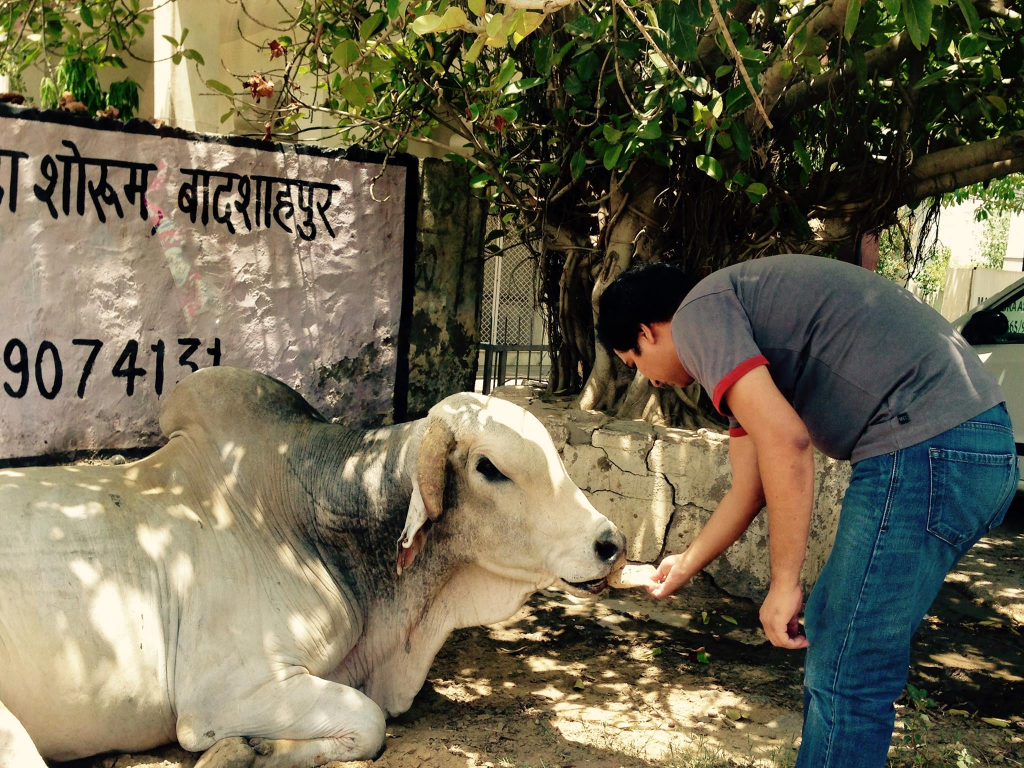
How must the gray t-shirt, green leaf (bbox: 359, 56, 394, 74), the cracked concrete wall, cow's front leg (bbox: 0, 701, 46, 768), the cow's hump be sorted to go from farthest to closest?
1. the cracked concrete wall
2. green leaf (bbox: 359, 56, 394, 74)
3. the cow's hump
4. cow's front leg (bbox: 0, 701, 46, 768)
5. the gray t-shirt

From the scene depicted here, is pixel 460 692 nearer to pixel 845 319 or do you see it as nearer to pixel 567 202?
pixel 845 319

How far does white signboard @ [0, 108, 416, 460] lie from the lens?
13.2 feet

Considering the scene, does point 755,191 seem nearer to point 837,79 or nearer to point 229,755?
point 837,79

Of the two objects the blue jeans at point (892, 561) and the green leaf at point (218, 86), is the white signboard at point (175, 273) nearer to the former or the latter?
the green leaf at point (218, 86)

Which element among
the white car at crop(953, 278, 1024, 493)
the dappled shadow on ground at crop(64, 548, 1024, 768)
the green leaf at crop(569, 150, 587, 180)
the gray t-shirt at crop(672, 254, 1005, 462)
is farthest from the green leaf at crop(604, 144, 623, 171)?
the white car at crop(953, 278, 1024, 493)

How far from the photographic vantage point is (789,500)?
2.24 meters

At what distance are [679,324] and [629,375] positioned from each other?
2963mm

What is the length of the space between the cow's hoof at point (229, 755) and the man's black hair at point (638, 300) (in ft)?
4.74

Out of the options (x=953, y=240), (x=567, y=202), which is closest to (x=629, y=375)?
(x=567, y=202)

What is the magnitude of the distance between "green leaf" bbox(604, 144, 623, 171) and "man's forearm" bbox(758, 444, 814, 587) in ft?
7.09

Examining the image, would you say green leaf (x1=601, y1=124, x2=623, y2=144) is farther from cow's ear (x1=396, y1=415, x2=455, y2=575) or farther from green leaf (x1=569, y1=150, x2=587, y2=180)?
cow's ear (x1=396, y1=415, x2=455, y2=575)

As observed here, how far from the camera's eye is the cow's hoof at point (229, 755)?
2643mm

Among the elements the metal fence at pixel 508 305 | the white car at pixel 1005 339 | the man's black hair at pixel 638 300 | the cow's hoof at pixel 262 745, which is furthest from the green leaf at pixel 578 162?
the metal fence at pixel 508 305

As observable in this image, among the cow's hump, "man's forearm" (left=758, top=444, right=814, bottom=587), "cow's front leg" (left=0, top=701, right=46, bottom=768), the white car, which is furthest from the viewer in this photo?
the white car
